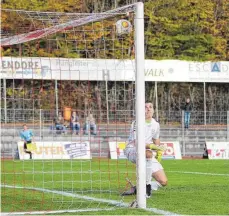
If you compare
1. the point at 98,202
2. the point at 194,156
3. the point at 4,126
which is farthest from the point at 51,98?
the point at 98,202

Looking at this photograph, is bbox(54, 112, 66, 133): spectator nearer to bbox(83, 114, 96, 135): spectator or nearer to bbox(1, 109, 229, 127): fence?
bbox(1, 109, 229, 127): fence

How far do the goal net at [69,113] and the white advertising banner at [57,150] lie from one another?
4 cm

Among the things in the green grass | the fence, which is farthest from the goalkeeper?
the fence

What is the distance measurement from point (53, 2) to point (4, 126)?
14988 mm

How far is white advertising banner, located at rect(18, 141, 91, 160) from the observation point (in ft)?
114

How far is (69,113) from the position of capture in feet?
115

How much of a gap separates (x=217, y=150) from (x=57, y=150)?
7.56 m

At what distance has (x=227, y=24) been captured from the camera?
177 feet

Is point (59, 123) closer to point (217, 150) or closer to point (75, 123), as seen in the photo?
point (75, 123)

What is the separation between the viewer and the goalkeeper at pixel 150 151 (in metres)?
13.7

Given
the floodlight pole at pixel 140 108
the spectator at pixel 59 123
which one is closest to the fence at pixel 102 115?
the spectator at pixel 59 123

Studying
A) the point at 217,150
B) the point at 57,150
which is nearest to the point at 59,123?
the point at 57,150

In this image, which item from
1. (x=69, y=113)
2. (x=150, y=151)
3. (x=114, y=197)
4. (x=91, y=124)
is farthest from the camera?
(x=69, y=113)

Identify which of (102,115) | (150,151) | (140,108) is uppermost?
(140,108)
